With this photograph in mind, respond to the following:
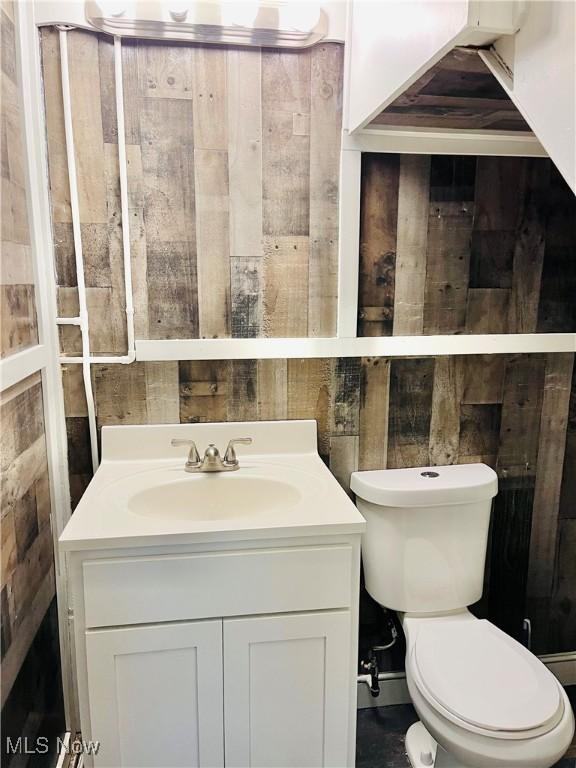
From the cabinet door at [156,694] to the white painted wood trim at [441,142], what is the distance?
136cm

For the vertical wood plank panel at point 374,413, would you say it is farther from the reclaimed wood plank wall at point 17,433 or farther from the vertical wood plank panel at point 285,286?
the reclaimed wood plank wall at point 17,433

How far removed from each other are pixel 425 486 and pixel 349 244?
0.75 meters

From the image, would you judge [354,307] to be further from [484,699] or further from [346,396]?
[484,699]

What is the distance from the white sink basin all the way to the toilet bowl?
0.56 meters

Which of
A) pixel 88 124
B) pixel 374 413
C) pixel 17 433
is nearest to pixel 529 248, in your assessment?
pixel 374 413

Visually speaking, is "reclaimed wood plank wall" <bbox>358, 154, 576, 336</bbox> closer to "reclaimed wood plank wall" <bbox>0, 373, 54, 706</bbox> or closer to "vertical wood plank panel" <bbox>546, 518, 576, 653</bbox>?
"vertical wood plank panel" <bbox>546, 518, 576, 653</bbox>

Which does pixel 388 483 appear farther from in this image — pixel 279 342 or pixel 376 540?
pixel 279 342

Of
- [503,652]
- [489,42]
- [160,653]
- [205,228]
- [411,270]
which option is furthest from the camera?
[411,270]

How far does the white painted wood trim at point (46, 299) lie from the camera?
148 cm

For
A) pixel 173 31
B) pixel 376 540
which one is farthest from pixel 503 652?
pixel 173 31

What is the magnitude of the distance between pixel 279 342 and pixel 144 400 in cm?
44

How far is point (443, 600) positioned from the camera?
1738mm

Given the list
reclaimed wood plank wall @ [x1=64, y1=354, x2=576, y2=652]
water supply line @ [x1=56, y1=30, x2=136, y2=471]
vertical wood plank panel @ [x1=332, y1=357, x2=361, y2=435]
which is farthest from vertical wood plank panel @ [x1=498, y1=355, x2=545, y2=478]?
water supply line @ [x1=56, y1=30, x2=136, y2=471]

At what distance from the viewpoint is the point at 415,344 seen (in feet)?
5.85
